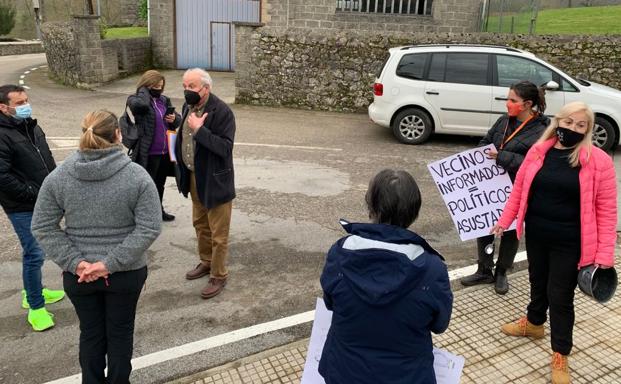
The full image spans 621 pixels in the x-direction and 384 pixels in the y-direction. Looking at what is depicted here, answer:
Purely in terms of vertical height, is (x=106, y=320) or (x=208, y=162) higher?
(x=208, y=162)

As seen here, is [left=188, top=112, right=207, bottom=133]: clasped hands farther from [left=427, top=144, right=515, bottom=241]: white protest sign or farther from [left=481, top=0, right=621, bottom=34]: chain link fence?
[left=481, top=0, right=621, bottom=34]: chain link fence

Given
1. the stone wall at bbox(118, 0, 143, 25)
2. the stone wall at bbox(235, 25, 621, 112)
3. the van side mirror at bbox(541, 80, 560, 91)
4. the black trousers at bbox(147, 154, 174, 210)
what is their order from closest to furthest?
1. the black trousers at bbox(147, 154, 174, 210)
2. the van side mirror at bbox(541, 80, 560, 91)
3. the stone wall at bbox(235, 25, 621, 112)
4. the stone wall at bbox(118, 0, 143, 25)

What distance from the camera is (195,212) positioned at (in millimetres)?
4703

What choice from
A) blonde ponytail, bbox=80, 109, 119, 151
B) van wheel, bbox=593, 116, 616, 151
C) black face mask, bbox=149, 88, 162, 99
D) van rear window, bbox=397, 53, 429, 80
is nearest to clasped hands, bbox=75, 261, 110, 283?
blonde ponytail, bbox=80, 109, 119, 151

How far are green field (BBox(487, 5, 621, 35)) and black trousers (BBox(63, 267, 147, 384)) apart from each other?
1439 cm

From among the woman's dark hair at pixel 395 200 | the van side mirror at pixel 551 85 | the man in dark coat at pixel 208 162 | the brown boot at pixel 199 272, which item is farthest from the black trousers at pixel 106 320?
the van side mirror at pixel 551 85

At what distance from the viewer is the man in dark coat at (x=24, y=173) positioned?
3.76 meters

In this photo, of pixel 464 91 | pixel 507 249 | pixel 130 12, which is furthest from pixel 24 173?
pixel 130 12

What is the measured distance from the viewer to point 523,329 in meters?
3.95

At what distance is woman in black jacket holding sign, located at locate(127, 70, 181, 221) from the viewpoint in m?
5.40

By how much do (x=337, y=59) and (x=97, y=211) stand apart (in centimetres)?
1101

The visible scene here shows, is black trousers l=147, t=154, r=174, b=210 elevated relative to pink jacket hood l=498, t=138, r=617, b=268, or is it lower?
lower

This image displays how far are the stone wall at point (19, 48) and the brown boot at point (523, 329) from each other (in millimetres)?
32315

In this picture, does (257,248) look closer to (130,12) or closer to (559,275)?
(559,275)
